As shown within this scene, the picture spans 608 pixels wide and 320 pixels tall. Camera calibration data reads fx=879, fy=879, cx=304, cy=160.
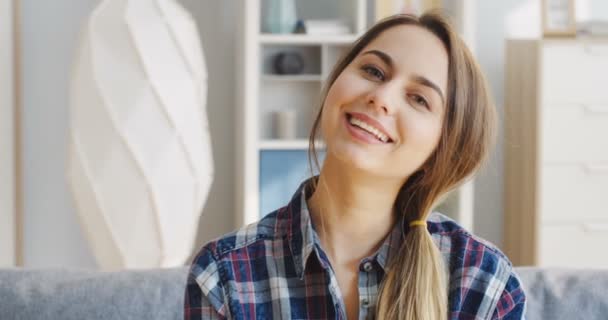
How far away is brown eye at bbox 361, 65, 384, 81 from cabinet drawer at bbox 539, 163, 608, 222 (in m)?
2.27

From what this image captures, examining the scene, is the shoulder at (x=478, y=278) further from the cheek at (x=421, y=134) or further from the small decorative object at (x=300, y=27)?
the small decorative object at (x=300, y=27)

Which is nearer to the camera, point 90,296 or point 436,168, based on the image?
point 436,168

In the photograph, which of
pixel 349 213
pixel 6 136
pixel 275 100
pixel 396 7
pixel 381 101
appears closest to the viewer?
pixel 381 101

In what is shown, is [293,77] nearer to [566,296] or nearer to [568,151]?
[568,151]

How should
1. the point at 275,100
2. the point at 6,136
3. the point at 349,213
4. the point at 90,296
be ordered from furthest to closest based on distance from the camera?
the point at 275,100 → the point at 6,136 → the point at 90,296 → the point at 349,213

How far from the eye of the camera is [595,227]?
11.0 feet

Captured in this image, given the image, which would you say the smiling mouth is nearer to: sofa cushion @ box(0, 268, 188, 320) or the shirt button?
the shirt button

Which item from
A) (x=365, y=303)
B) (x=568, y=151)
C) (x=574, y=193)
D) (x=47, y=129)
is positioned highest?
(x=365, y=303)

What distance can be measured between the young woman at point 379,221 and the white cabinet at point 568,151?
211 cm

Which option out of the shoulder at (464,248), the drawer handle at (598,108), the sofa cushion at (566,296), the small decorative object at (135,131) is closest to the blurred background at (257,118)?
the drawer handle at (598,108)

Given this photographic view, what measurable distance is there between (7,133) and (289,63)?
1.07 m

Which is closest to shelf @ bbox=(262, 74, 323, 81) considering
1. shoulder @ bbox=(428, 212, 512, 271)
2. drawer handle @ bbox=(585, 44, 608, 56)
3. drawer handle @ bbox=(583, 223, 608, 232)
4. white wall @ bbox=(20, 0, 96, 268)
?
white wall @ bbox=(20, 0, 96, 268)

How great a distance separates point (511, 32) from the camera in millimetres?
3820

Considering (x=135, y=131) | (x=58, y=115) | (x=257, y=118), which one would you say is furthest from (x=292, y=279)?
(x=58, y=115)
